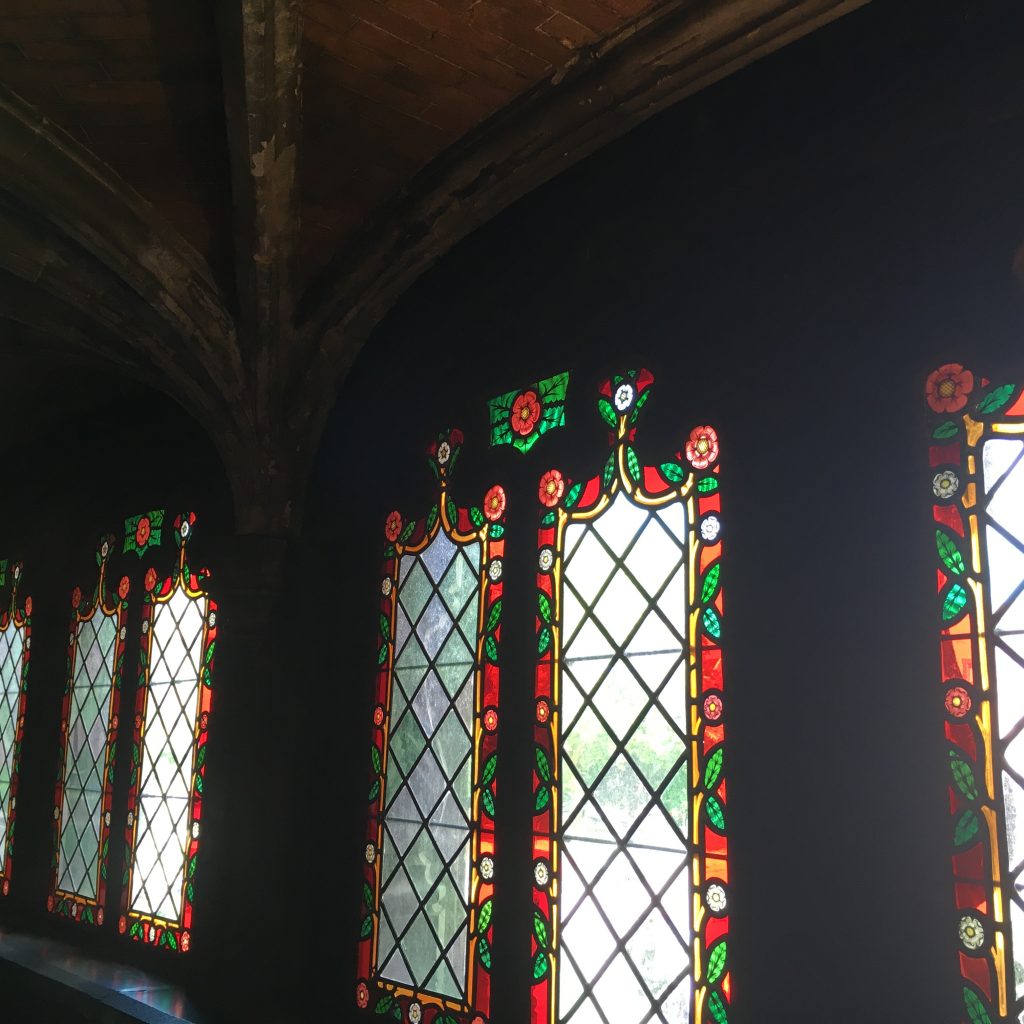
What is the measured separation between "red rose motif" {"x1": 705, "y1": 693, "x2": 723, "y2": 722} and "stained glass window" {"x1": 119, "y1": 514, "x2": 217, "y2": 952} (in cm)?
272

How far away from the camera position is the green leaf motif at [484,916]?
3225mm

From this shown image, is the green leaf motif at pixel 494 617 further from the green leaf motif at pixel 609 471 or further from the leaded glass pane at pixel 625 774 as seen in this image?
the green leaf motif at pixel 609 471

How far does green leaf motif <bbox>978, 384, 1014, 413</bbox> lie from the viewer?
229 cm

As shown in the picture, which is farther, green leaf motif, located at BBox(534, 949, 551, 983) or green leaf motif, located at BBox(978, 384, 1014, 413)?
green leaf motif, located at BBox(534, 949, 551, 983)

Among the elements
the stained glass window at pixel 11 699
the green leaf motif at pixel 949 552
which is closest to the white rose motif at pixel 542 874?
the green leaf motif at pixel 949 552

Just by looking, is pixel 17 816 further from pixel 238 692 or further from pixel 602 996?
pixel 602 996

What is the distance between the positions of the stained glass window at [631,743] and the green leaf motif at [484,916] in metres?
0.22

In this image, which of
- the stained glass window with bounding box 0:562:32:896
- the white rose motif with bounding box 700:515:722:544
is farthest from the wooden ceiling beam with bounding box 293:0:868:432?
the stained glass window with bounding box 0:562:32:896

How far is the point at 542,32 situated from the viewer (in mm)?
3002

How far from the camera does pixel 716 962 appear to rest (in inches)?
102

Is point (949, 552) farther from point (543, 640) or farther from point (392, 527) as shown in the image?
point (392, 527)

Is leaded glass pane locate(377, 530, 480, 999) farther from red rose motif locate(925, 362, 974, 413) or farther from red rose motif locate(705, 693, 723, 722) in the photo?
red rose motif locate(925, 362, 974, 413)

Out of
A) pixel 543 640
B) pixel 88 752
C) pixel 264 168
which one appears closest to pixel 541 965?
pixel 543 640

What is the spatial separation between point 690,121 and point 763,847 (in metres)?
2.07
